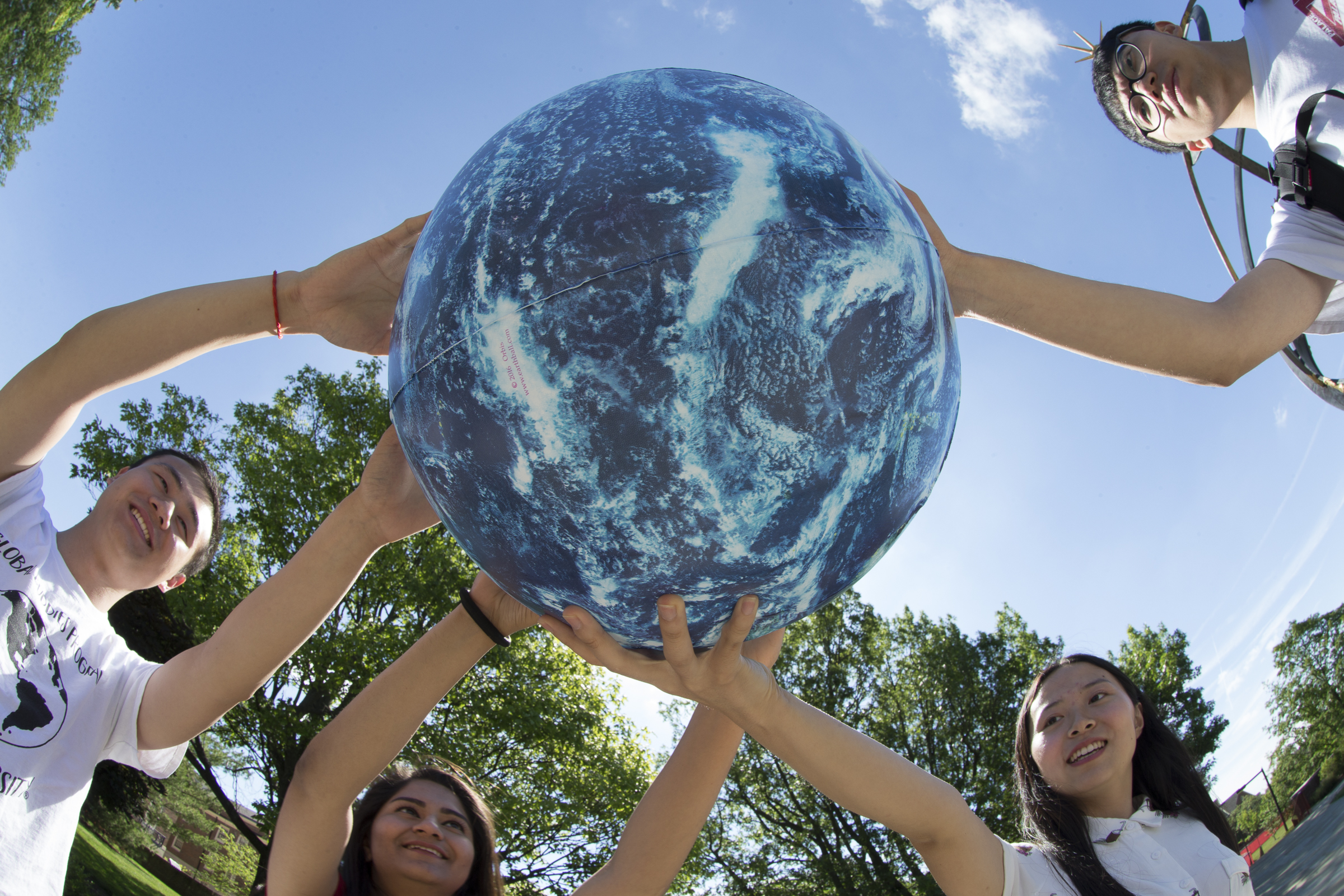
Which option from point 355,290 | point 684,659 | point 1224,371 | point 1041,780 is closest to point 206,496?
point 355,290

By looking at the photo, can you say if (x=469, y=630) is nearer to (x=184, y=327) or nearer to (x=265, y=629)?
(x=265, y=629)

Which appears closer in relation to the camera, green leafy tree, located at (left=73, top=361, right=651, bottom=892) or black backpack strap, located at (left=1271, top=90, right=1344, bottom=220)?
black backpack strap, located at (left=1271, top=90, right=1344, bottom=220)

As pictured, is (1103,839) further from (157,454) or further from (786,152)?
(157,454)

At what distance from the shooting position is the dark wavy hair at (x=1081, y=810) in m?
2.91

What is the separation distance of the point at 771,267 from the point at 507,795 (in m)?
16.8

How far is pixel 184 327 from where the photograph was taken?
2.89 meters

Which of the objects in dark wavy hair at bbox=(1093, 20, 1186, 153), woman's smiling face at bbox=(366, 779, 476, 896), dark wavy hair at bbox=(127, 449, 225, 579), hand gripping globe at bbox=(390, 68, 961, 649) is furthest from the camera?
dark wavy hair at bbox=(1093, 20, 1186, 153)

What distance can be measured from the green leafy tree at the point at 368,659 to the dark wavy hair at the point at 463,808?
11874 millimetres

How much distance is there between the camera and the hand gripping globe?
1.74m

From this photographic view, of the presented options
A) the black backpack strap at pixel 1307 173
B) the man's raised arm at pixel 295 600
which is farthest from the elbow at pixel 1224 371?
the man's raised arm at pixel 295 600

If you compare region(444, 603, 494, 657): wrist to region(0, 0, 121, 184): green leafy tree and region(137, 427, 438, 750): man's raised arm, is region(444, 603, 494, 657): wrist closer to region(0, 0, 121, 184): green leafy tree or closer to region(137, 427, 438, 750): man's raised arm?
region(137, 427, 438, 750): man's raised arm

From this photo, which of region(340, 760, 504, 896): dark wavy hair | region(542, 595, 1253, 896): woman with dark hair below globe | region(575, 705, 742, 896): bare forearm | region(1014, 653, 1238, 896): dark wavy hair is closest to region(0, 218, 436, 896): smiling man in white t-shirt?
region(340, 760, 504, 896): dark wavy hair

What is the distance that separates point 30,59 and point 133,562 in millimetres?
15991

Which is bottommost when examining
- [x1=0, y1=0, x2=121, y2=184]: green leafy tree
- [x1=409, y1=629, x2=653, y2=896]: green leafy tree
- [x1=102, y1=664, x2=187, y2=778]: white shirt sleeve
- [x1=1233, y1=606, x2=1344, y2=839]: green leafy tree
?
[x1=1233, y1=606, x2=1344, y2=839]: green leafy tree
